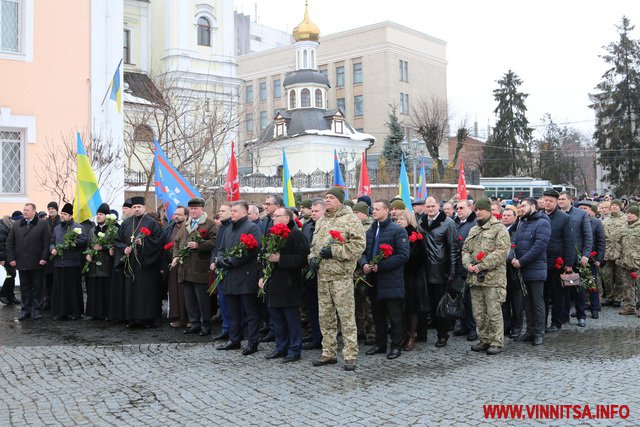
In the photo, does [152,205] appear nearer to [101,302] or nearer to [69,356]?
[101,302]

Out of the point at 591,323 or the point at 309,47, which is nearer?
the point at 591,323

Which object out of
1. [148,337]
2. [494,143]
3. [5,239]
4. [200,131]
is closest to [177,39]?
[200,131]

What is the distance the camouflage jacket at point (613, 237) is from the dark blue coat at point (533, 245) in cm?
386

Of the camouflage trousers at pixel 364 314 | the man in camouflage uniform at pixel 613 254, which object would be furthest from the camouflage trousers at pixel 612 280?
the camouflage trousers at pixel 364 314

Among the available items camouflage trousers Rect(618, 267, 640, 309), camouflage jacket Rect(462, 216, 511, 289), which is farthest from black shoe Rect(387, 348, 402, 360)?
camouflage trousers Rect(618, 267, 640, 309)

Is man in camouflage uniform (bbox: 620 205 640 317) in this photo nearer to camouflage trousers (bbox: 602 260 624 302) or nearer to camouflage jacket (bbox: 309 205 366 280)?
camouflage trousers (bbox: 602 260 624 302)

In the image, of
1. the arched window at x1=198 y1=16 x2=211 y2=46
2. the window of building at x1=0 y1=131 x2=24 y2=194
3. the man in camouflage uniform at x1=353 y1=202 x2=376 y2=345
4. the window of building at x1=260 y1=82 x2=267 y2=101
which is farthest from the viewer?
the window of building at x1=260 y1=82 x2=267 y2=101

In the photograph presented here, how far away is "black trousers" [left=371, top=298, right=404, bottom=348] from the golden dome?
50.1 meters

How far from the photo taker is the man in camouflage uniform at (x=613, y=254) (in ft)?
40.9

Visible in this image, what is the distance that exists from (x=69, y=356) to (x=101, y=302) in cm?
314

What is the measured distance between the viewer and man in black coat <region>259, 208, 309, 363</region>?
8.32m

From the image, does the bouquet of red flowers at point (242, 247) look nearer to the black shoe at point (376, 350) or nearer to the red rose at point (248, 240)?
the red rose at point (248, 240)

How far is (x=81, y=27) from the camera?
1805cm

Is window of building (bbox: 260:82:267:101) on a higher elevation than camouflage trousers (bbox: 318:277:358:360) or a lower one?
higher
